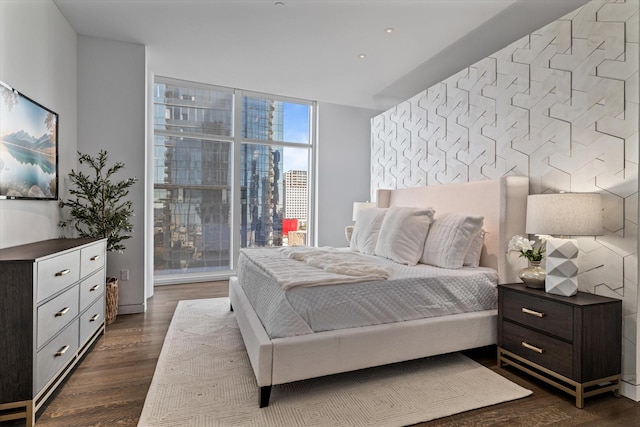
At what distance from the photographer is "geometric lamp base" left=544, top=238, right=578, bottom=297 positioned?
6.67 feet

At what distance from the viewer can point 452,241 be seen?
2744mm

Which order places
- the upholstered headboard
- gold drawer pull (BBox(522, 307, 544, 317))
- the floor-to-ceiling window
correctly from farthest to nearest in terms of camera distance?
the floor-to-ceiling window
the upholstered headboard
gold drawer pull (BBox(522, 307, 544, 317))

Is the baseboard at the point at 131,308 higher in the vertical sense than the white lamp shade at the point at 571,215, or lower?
lower

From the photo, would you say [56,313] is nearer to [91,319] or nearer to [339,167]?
[91,319]

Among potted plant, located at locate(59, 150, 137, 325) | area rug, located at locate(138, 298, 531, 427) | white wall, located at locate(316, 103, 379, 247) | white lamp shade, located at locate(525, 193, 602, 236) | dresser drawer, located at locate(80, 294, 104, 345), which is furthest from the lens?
white wall, located at locate(316, 103, 379, 247)

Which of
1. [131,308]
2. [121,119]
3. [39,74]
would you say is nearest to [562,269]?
[131,308]

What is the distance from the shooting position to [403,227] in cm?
306

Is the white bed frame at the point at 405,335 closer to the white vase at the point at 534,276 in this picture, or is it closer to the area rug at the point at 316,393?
the area rug at the point at 316,393

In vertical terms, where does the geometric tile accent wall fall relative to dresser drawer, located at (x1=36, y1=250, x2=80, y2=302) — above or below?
above

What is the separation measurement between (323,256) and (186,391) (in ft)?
4.58

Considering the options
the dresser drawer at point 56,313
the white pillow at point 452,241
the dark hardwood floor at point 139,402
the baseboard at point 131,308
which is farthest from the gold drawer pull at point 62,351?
the white pillow at point 452,241

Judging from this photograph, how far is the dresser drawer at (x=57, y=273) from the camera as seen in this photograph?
175cm

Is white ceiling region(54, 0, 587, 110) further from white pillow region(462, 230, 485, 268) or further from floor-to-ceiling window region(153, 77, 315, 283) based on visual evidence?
white pillow region(462, 230, 485, 268)

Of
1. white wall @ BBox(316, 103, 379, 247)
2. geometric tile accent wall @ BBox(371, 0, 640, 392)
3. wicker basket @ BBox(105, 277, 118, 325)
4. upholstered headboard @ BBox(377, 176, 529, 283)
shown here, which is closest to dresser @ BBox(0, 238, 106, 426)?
wicker basket @ BBox(105, 277, 118, 325)
